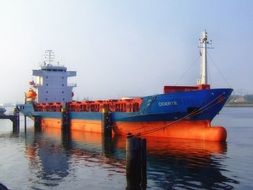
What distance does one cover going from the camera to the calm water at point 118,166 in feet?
53.8

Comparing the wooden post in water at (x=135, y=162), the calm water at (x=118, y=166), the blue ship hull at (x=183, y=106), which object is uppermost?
the blue ship hull at (x=183, y=106)

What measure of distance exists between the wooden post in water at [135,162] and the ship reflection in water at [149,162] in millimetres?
379

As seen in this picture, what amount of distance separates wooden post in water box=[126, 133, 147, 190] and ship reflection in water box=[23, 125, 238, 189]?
0.38 m

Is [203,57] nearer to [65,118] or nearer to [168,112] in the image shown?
[168,112]

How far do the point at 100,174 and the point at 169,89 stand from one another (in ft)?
44.6

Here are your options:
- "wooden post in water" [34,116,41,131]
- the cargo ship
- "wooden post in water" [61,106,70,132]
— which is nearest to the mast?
the cargo ship

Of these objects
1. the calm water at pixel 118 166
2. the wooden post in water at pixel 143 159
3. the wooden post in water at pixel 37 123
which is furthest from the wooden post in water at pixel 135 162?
the wooden post in water at pixel 37 123

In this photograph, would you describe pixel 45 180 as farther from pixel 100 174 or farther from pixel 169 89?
pixel 169 89

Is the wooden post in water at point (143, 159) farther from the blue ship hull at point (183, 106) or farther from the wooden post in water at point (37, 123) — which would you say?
the wooden post in water at point (37, 123)

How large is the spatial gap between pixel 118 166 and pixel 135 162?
14.4ft

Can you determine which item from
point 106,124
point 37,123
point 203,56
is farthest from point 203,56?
point 37,123

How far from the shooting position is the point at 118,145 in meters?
28.9

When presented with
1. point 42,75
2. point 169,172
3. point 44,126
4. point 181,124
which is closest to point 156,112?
point 181,124

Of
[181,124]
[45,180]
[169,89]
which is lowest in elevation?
Answer: [45,180]
